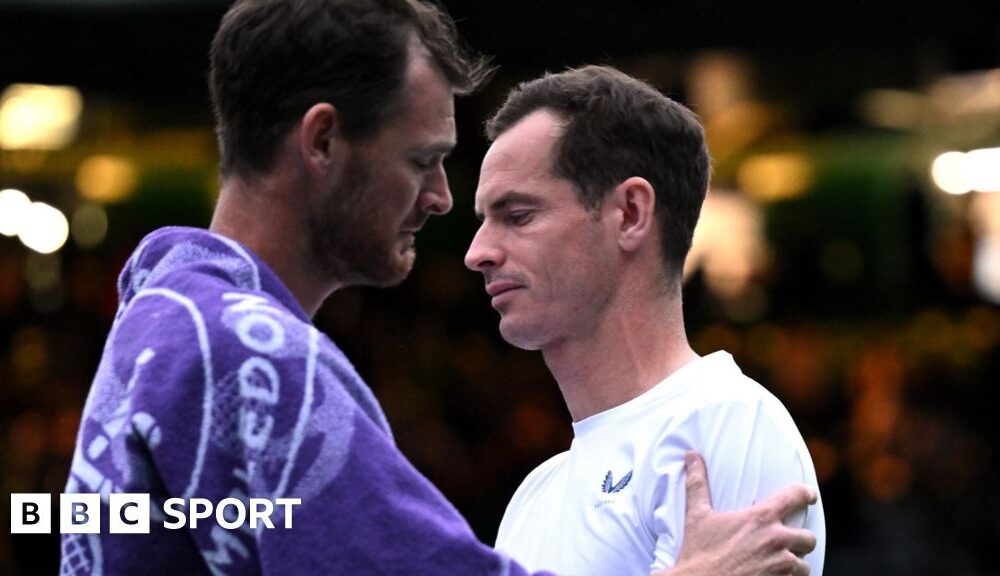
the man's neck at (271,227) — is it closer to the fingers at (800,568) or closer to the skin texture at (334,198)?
the skin texture at (334,198)

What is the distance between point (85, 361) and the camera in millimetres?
10195

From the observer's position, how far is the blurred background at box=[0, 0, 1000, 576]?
9453 millimetres

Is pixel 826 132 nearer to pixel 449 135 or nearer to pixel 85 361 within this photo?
pixel 85 361

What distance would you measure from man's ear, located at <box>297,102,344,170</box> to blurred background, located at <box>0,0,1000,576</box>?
6774mm

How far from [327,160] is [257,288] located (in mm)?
214

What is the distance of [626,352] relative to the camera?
312cm

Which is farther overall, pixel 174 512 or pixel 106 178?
pixel 106 178

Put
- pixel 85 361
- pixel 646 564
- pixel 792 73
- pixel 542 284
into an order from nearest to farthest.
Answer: pixel 646 564, pixel 542 284, pixel 85 361, pixel 792 73

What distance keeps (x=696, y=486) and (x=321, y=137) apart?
935mm

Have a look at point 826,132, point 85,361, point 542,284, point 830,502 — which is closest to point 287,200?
point 542,284

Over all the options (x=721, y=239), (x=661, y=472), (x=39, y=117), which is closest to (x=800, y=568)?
(x=661, y=472)

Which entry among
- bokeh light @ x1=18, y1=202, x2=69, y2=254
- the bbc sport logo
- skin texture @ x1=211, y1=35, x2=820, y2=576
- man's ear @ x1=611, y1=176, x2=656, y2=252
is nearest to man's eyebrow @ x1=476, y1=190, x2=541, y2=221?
man's ear @ x1=611, y1=176, x2=656, y2=252

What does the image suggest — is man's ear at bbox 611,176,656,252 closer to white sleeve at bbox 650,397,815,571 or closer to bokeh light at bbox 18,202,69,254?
white sleeve at bbox 650,397,815,571

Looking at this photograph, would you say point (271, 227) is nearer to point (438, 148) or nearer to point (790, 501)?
point (438, 148)
